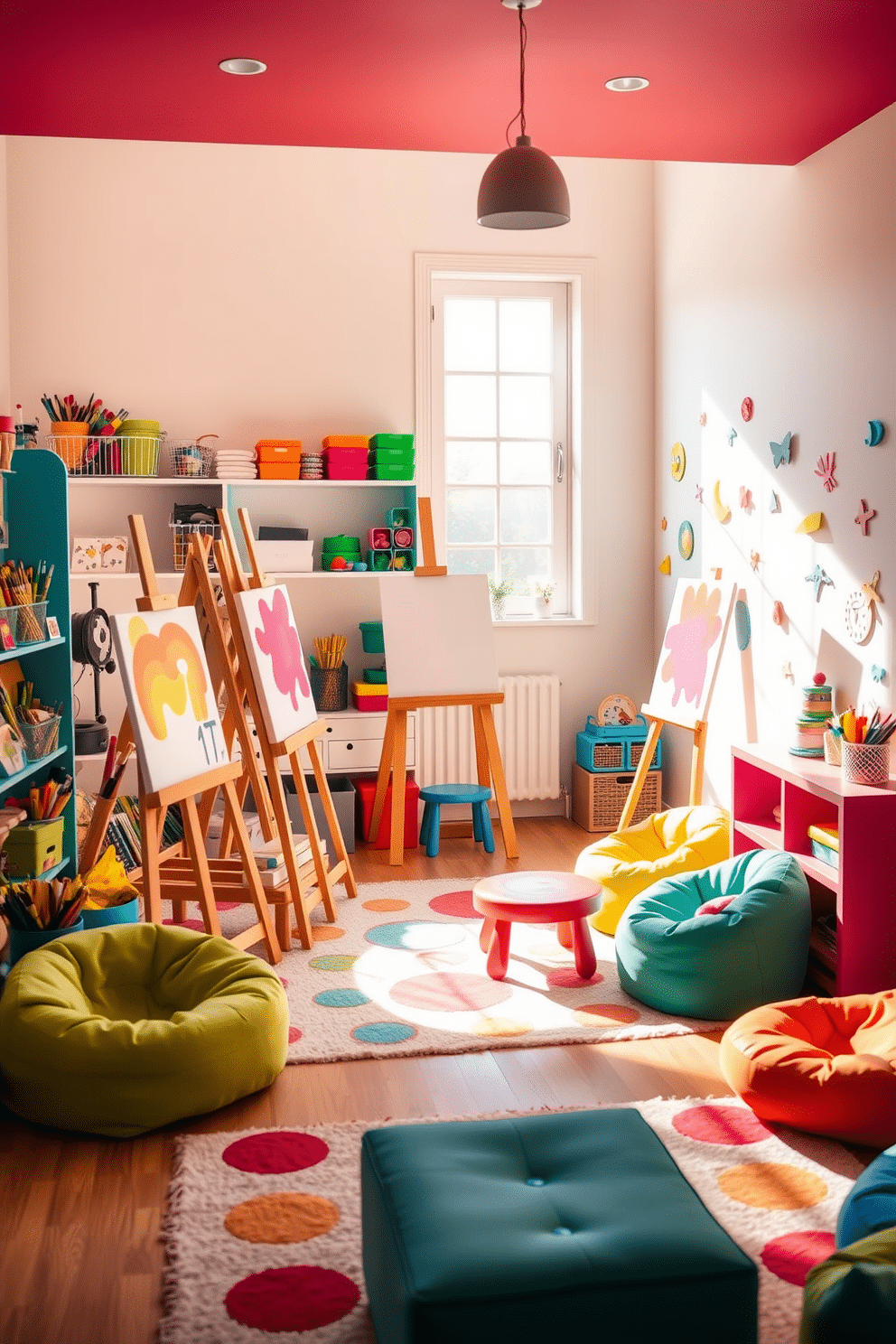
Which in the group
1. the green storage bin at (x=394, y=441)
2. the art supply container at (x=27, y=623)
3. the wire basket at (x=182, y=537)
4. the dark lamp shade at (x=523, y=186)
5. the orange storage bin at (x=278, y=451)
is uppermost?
the dark lamp shade at (x=523, y=186)

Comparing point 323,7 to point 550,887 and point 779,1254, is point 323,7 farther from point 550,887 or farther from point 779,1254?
point 779,1254

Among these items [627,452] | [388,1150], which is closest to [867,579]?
[627,452]

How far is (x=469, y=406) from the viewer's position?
5633 mm

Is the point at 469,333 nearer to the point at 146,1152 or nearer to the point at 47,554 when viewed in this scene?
the point at 47,554

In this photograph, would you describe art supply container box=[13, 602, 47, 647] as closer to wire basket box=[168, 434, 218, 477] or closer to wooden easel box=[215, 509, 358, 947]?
wooden easel box=[215, 509, 358, 947]

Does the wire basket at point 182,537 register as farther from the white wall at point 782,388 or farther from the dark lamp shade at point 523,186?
the dark lamp shade at point 523,186

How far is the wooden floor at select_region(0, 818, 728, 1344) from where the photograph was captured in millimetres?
2102

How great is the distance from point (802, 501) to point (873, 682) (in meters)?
0.75

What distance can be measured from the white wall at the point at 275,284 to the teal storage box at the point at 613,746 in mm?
492

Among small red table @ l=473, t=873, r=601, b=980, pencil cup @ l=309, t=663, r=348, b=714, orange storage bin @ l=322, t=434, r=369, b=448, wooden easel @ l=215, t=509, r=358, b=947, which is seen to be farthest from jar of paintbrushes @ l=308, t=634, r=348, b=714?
small red table @ l=473, t=873, r=601, b=980

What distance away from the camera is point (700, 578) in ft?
16.7

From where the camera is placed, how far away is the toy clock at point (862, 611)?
146 inches

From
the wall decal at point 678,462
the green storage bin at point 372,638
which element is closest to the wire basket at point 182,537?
the green storage bin at point 372,638

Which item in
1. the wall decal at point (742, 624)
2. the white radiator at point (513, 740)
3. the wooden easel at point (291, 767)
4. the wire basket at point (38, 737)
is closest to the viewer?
the wire basket at point (38, 737)
